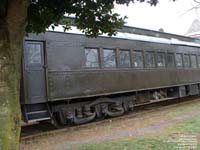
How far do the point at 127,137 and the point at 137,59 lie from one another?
6343mm

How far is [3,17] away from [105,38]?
7841 mm

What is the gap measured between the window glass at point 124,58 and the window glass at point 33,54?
12.5 ft

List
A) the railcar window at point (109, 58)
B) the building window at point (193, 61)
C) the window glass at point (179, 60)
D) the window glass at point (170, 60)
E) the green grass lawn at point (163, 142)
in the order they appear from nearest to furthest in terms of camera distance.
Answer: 1. the green grass lawn at point (163, 142)
2. the railcar window at point (109, 58)
3. the window glass at point (170, 60)
4. the window glass at point (179, 60)
5. the building window at point (193, 61)

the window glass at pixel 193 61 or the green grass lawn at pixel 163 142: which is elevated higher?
the window glass at pixel 193 61

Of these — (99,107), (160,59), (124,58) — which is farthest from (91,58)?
(160,59)

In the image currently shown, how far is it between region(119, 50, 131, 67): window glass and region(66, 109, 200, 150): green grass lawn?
5069 millimetres

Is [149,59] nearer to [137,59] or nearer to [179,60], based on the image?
[137,59]

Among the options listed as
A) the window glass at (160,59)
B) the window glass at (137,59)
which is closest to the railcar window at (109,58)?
the window glass at (137,59)

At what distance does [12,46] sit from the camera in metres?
5.11

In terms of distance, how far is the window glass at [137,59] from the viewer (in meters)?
14.4

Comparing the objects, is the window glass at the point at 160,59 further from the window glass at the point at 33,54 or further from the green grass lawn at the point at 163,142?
the green grass lawn at the point at 163,142

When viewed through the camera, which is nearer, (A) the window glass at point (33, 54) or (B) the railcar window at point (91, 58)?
(A) the window glass at point (33, 54)

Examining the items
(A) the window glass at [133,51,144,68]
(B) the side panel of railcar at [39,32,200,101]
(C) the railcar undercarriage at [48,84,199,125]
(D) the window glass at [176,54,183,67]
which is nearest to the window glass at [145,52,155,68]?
(B) the side panel of railcar at [39,32,200,101]

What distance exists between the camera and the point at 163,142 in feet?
24.1
